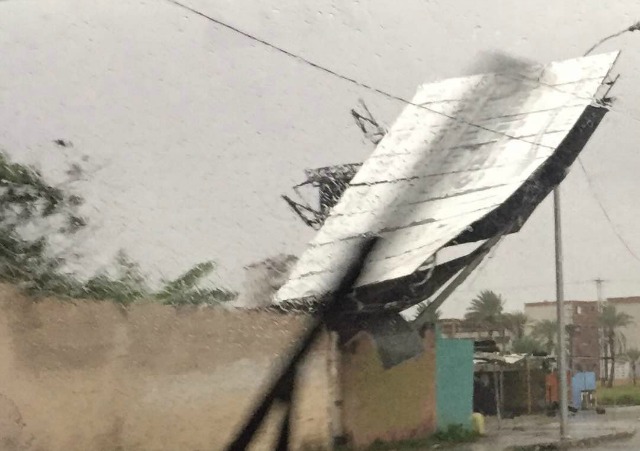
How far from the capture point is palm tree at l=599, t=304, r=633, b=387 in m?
1.79

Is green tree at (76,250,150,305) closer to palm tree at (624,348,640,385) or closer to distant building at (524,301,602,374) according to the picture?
distant building at (524,301,602,374)

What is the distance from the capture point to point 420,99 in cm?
200

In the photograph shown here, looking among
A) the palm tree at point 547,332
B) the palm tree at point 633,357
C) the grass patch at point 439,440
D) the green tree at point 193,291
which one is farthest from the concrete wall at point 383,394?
the palm tree at point 633,357

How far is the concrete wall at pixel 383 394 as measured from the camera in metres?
1.77

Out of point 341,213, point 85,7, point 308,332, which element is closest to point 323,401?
point 308,332

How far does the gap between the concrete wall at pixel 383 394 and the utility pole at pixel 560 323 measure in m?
0.31

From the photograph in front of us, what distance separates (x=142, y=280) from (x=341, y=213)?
0.55 m

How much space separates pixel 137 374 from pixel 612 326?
4.01 ft

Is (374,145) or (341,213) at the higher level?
(374,145)

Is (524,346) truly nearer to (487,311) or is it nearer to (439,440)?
(487,311)

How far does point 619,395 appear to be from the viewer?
1802 mm

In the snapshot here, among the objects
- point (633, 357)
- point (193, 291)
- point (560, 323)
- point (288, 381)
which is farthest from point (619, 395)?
point (193, 291)

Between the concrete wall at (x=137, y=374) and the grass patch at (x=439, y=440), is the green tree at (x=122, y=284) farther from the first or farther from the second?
the grass patch at (x=439, y=440)

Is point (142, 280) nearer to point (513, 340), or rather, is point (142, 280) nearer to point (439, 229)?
point (439, 229)
